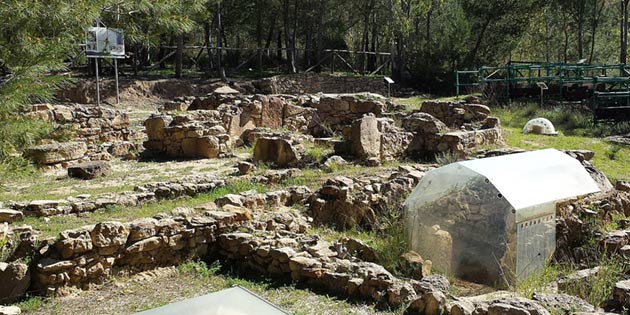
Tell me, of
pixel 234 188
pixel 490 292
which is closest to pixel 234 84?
pixel 234 188

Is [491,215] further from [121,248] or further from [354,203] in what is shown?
[121,248]

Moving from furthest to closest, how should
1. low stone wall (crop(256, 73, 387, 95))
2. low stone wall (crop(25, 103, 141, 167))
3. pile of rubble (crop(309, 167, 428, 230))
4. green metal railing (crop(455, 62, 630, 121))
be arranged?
1. low stone wall (crop(256, 73, 387, 95))
2. green metal railing (crop(455, 62, 630, 121))
3. low stone wall (crop(25, 103, 141, 167))
4. pile of rubble (crop(309, 167, 428, 230))

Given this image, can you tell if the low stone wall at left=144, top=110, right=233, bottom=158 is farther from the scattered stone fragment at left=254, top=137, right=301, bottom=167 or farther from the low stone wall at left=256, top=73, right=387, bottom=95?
the low stone wall at left=256, top=73, right=387, bottom=95

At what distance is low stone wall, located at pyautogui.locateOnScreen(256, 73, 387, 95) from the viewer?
1243 inches

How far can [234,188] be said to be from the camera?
11.8 m

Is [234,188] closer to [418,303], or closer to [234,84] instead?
[418,303]

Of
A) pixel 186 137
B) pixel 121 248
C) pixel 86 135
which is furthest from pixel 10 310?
pixel 86 135

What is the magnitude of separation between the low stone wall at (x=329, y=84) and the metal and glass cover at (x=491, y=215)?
22452 mm

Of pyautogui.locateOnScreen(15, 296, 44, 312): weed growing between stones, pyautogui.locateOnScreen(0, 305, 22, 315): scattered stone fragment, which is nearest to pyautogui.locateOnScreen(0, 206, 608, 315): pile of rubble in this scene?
pyautogui.locateOnScreen(15, 296, 44, 312): weed growing between stones

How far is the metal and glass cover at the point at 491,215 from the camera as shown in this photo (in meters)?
8.37

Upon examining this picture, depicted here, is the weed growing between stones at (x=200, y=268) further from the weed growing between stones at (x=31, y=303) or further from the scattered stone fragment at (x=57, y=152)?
the scattered stone fragment at (x=57, y=152)

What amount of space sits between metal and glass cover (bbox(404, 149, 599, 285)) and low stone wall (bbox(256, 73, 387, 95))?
2245cm

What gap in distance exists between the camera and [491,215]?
847 centimetres

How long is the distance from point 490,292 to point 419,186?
2071 mm
